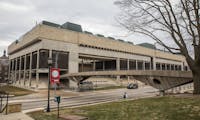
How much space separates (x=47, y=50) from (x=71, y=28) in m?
13.8

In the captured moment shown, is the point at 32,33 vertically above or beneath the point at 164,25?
above

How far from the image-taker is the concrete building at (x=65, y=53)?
52.1 m

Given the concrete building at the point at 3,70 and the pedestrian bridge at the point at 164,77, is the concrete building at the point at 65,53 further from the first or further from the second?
the pedestrian bridge at the point at 164,77

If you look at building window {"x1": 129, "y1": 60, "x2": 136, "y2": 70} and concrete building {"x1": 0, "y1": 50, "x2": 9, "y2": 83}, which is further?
concrete building {"x1": 0, "y1": 50, "x2": 9, "y2": 83}

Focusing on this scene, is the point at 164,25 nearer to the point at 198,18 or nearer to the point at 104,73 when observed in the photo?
the point at 198,18

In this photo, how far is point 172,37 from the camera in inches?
664

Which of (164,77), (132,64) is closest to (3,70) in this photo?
(132,64)

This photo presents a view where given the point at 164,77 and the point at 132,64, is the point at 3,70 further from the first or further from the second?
the point at 164,77

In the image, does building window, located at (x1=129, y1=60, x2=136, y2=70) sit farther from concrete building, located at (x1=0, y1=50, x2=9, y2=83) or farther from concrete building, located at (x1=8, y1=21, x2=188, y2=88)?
concrete building, located at (x1=0, y1=50, x2=9, y2=83)

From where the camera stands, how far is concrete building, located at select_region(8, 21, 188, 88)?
52.1 metres

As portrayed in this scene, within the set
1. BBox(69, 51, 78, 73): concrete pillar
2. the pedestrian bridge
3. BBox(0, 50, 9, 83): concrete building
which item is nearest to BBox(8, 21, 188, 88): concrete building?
BBox(69, 51, 78, 73): concrete pillar

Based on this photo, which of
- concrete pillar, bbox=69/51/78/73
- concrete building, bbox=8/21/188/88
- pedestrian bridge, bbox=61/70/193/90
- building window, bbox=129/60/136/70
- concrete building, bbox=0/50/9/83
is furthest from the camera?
concrete building, bbox=0/50/9/83

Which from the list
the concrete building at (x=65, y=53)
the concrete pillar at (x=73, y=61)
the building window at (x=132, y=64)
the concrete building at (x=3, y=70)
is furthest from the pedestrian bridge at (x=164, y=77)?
the concrete building at (x=3, y=70)

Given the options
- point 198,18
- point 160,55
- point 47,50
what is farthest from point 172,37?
point 160,55
